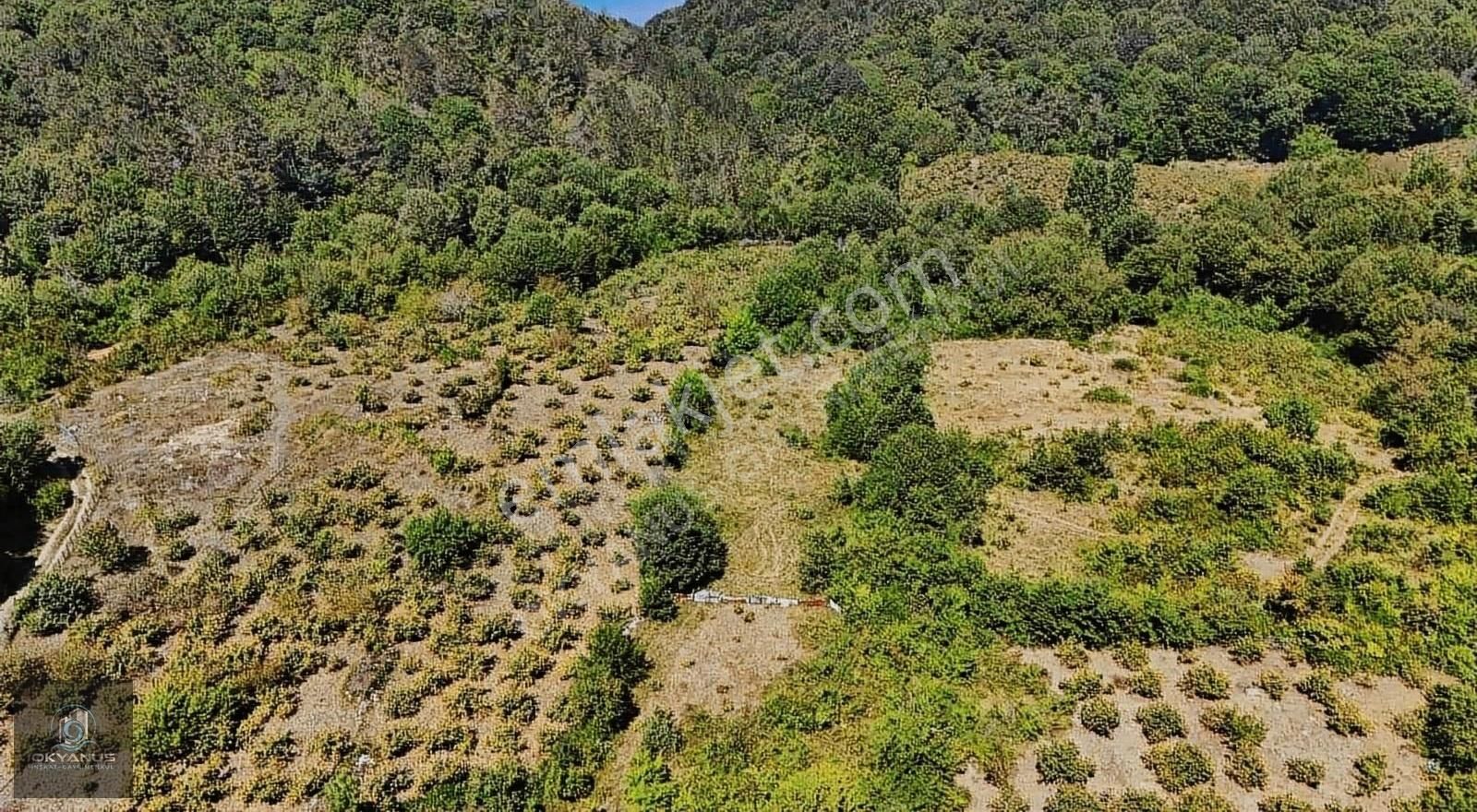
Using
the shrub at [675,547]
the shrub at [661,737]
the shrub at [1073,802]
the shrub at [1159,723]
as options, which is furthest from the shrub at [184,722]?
the shrub at [1159,723]

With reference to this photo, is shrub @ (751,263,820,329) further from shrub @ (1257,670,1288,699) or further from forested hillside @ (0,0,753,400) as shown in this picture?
shrub @ (1257,670,1288,699)

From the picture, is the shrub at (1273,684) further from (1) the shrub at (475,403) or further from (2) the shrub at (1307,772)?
(1) the shrub at (475,403)

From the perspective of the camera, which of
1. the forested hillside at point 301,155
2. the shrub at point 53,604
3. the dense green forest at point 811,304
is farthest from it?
the forested hillside at point 301,155

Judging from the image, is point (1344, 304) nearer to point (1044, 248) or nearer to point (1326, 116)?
point (1044, 248)

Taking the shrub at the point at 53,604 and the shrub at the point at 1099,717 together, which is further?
the shrub at the point at 53,604

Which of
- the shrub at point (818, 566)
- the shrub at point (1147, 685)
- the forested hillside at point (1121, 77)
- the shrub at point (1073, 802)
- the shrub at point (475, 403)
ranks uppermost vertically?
the forested hillside at point (1121, 77)

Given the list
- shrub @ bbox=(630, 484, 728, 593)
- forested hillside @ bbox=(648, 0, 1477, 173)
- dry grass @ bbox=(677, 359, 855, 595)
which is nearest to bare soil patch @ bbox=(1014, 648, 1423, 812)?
dry grass @ bbox=(677, 359, 855, 595)

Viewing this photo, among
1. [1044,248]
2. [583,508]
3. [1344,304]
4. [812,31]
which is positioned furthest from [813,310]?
[812,31]
